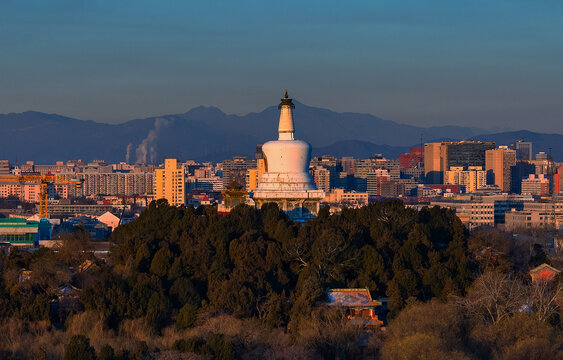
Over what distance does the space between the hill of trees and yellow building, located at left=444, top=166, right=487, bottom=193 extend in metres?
122

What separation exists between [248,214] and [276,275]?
5.19 meters

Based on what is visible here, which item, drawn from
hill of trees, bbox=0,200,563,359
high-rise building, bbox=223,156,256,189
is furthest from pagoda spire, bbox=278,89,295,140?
high-rise building, bbox=223,156,256,189

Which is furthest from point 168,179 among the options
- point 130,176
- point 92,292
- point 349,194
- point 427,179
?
point 92,292

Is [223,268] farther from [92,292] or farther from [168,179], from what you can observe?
[168,179]

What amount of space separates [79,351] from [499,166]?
496 ft

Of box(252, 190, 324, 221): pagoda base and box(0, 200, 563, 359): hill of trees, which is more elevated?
box(252, 190, 324, 221): pagoda base

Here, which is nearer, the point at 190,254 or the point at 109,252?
the point at 190,254

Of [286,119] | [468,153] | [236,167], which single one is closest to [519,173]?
[468,153]

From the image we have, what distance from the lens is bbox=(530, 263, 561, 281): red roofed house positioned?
39531mm

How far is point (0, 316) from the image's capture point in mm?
33719

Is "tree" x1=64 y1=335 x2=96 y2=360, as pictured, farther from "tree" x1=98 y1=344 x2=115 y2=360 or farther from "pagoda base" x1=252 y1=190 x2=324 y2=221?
"pagoda base" x1=252 y1=190 x2=324 y2=221

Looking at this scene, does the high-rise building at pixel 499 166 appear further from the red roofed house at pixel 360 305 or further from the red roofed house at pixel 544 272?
the red roofed house at pixel 360 305

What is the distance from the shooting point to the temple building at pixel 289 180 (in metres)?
44.7

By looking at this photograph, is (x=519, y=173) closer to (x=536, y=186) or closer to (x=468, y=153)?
(x=468, y=153)
